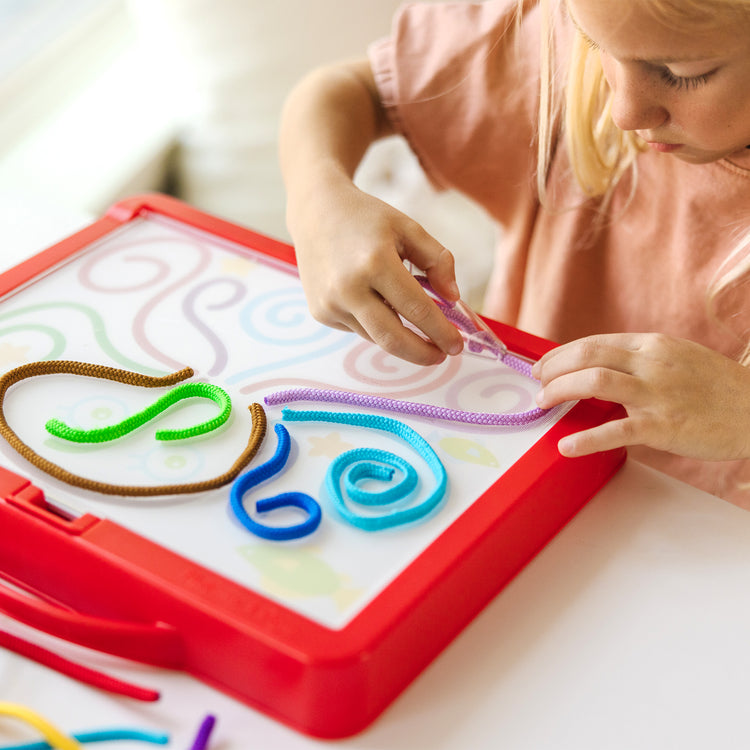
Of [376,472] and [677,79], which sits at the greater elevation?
[677,79]

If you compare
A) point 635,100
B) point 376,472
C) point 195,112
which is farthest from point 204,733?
point 195,112

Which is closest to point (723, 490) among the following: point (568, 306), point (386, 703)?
point (568, 306)

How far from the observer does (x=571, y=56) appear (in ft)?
2.18

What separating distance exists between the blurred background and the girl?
11.3 inches

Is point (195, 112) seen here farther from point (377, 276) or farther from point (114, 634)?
point (114, 634)

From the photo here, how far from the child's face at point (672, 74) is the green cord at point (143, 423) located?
0.90 ft

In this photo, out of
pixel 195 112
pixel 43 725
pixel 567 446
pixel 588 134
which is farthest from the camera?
pixel 195 112

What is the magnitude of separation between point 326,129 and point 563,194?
19 centimetres

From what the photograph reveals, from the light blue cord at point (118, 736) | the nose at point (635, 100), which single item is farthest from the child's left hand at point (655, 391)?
the light blue cord at point (118, 736)

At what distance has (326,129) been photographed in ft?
2.30

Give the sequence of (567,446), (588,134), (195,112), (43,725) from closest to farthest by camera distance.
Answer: (43,725), (567,446), (588,134), (195,112)

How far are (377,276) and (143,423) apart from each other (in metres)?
0.15

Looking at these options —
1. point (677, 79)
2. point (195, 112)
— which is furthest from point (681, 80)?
point (195, 112)

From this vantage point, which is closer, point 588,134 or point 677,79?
point 677,79
